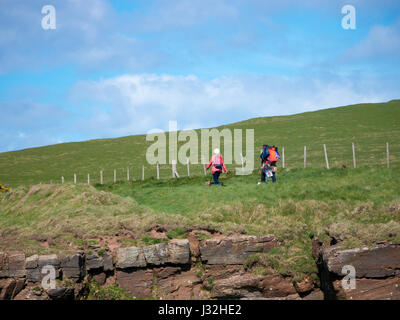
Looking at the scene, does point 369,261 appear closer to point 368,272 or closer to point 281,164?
point 368,272

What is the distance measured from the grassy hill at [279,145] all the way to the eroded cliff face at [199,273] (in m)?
23.0

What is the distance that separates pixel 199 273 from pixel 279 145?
39.6m

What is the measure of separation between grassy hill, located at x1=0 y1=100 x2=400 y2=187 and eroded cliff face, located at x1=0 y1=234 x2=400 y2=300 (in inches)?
905

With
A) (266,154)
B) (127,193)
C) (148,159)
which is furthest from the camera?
(148,159)

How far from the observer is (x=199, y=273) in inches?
586

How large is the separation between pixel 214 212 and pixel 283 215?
2.52m

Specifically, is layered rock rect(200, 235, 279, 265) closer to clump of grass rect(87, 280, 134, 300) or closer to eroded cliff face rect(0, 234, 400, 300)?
eroded cliff face rect(0, 234, 400, 300)

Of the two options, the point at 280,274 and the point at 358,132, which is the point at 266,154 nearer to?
the point at 280,274

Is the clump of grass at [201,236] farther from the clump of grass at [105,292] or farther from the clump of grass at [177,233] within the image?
the clump of grass at [105,292]

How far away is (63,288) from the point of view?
13508 millimetres

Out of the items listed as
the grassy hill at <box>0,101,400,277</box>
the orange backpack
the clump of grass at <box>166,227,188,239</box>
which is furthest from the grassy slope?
the orange backpack

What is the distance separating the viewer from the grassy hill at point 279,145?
4475 cm

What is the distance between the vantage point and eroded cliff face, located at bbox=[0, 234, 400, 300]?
13.0 m
